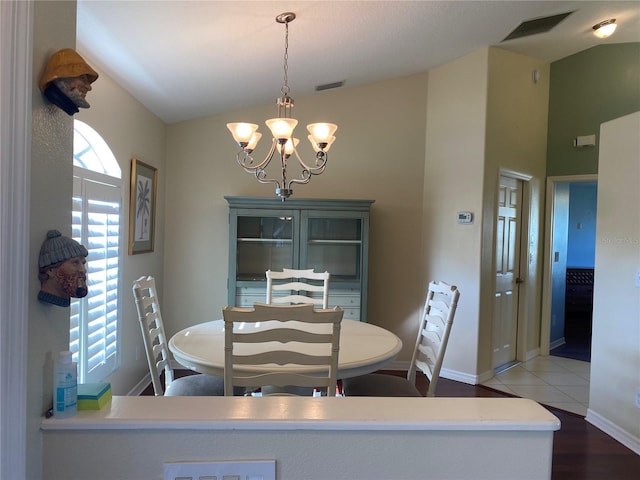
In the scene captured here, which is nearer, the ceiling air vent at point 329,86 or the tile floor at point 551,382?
the tile floor at point 551,382

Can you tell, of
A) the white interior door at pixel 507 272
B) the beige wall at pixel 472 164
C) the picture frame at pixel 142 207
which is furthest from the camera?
the white interior door at pixel 507 272

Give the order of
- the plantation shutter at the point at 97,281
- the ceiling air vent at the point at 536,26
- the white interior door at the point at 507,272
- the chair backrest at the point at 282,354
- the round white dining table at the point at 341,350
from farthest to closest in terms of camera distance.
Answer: the white interior door at the point at 507,272 < the ceiling air vent at the point at 536,26 < the plantation shutter at the point at 97,281 < the round white dining table at the point at 341,350 < the chair backrest at the point at 282,354

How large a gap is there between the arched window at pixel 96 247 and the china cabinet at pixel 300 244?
1.10 metres

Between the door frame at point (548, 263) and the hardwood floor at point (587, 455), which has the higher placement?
the door frame at point (548, 263)

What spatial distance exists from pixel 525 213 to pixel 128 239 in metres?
3.84

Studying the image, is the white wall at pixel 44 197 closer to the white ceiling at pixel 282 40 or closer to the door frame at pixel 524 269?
the white ceiling at pixel 282 40

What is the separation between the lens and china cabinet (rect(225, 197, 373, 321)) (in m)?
→ 3.69

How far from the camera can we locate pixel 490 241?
12.3 ft

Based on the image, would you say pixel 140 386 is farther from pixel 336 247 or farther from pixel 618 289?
pixel 618 289

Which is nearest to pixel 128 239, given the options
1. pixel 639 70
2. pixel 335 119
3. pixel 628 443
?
pixel 335 119

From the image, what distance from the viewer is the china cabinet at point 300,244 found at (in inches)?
145

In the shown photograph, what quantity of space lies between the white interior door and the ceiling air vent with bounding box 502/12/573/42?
4.08 feet

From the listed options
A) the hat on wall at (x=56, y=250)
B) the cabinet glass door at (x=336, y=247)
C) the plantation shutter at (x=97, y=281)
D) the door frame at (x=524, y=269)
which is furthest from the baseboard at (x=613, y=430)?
the plantation shutter at (x=97, y=281)

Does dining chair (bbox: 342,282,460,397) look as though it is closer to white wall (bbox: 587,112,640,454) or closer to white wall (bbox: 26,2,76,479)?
white wall (bbox: 587,112,640,454)
